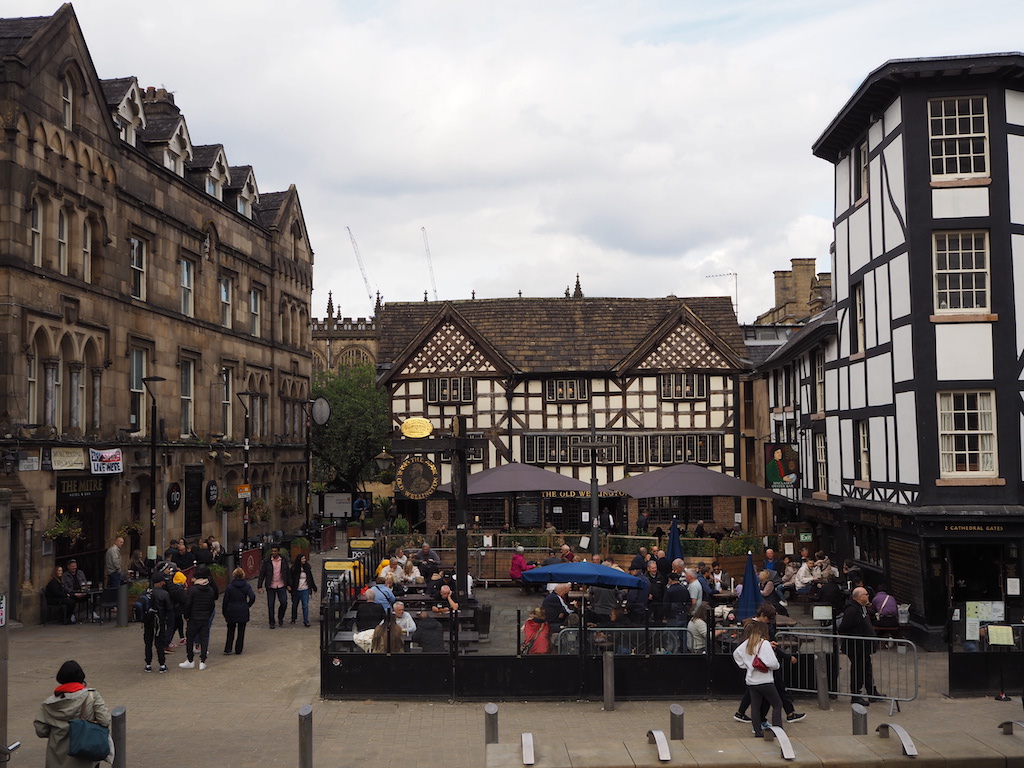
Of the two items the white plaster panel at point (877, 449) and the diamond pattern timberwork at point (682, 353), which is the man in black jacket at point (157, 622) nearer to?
the white plaster panel at point (877, 449)

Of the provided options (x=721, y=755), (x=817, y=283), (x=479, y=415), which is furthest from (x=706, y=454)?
(x=721, y=755)

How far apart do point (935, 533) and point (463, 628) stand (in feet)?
33.5

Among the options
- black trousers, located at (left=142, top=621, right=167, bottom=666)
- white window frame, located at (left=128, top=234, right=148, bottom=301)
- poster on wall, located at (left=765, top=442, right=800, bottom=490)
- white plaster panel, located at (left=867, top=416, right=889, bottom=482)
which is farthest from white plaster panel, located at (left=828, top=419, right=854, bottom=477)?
white window frame, located at (left=128, top=234, right=148, bottom=301)

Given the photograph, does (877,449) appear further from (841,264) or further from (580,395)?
(580,395)

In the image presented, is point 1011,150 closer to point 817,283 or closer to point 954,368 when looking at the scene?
point 954,368

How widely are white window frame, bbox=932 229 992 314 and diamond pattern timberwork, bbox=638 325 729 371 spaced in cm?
1893

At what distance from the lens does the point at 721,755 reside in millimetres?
10680

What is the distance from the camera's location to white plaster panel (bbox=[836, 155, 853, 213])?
25719 millimetres

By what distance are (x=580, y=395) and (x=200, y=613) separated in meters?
25.5

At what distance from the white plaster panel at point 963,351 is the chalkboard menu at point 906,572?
3.71 meters

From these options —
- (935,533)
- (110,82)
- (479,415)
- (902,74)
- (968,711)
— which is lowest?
(968,711)

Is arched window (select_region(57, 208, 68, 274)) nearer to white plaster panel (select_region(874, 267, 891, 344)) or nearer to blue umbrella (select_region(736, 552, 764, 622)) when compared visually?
blue umbrella (select_region(736, 552, 764, 622))

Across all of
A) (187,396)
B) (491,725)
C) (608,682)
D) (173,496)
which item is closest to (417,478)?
(608,682)

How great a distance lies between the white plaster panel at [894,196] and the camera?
72.0 ft
